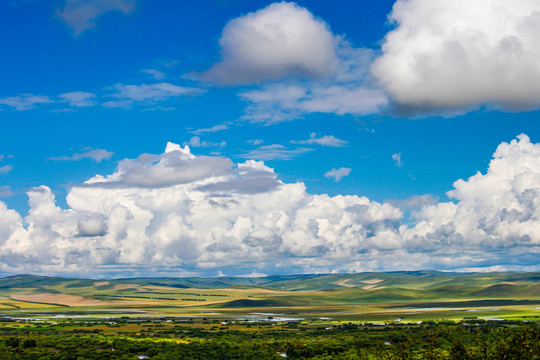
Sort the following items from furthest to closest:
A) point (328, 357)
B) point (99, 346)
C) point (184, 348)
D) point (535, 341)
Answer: point (99, 346)
point (184, 348)
point (328, 357)
point (535, 341)

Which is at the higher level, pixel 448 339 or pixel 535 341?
pixel 535 341

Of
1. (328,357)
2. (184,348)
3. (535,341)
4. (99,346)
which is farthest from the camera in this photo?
(99,346)

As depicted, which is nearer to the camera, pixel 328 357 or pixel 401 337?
pixel 328 357

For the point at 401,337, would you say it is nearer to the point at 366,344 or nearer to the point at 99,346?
the point at 366,344


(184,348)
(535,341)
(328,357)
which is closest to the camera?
(535,341)

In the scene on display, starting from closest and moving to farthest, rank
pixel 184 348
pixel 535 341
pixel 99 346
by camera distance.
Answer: pixel 535 341
pixel 184 348
pixel 99 346

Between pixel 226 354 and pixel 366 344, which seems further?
pixel 366 344

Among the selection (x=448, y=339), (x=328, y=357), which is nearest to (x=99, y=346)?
(x=328, y=357)

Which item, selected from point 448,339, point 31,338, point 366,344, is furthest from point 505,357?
point 31,338

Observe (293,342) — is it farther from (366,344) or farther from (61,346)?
(61,346)
